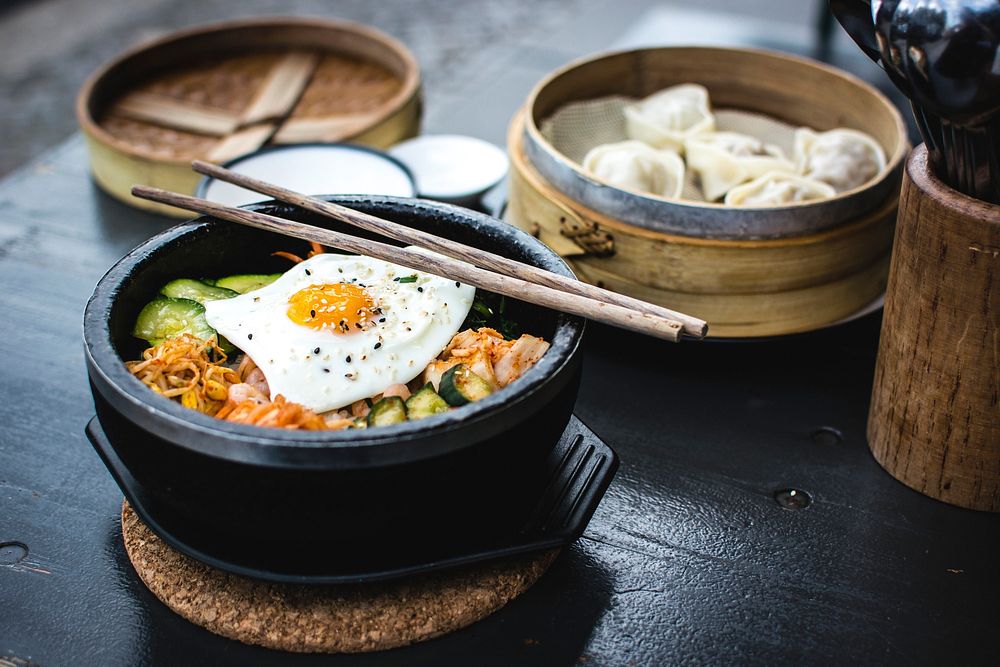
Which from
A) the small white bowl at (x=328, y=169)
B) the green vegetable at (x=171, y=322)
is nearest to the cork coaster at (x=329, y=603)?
the green vegetable at (x=171, y=322)

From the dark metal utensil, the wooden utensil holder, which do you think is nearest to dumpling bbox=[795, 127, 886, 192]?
the wooden utensil holder

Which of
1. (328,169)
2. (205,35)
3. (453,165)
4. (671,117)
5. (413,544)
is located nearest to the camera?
(413,544)

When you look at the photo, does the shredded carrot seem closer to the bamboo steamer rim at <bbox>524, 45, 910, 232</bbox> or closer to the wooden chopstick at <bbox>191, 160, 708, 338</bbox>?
the wooden chopstick at <bbox>191, 160, 708, 338</bbox>

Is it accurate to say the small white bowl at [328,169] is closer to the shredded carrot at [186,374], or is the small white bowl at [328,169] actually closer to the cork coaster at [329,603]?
the shredded carrot at [186,374]

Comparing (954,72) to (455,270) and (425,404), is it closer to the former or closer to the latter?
(455,270)

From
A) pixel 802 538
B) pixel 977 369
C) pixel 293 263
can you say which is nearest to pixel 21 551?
pixel 293 263

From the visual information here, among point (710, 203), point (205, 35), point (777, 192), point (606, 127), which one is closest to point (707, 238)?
point (710, 203)
